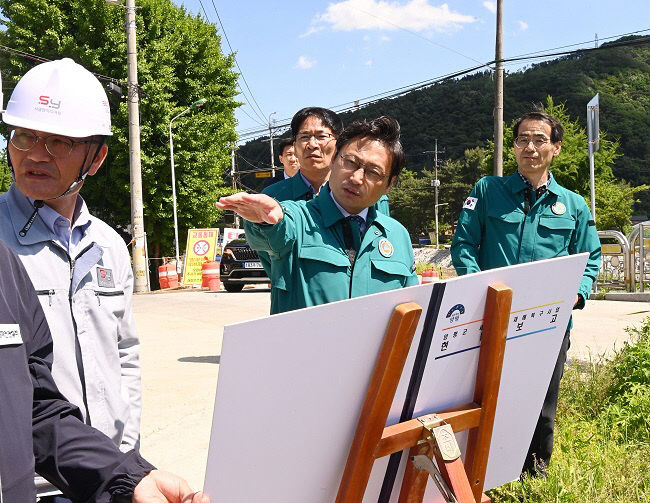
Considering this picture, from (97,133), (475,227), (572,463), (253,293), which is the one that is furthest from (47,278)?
(253,293)

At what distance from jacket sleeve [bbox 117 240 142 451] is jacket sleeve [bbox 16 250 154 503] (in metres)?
0.66

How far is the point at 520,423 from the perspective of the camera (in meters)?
1.81

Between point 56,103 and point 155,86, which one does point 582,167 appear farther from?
point 56,103

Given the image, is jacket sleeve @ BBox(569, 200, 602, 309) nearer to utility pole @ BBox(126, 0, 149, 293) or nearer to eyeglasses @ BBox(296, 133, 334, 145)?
eyeglasses @ BBox(296, 133, 334, 145)

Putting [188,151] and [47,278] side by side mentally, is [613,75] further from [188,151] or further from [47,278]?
[47,278]

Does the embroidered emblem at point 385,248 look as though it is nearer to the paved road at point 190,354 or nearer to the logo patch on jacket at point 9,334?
the logo patch on jacket at point 9,334

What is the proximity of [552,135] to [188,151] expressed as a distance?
78.2 feet

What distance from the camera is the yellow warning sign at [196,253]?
21.3 m

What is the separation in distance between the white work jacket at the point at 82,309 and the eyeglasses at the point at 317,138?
2.17 meters

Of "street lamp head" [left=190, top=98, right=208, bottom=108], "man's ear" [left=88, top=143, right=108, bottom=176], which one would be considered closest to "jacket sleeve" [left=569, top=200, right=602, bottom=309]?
"man's ear" [left=88, top=143, right=108, bottom=176]

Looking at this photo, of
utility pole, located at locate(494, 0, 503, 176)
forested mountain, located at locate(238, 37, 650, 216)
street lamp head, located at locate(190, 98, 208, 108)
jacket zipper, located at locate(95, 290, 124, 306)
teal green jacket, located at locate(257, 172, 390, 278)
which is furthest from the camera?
forested mountain, located at locate(238, 37, 650, 216)

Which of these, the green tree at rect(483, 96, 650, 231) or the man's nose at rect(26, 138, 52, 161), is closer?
the man's nose at rect(26, 138, 52, 161)

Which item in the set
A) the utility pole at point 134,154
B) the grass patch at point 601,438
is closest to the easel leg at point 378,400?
the grass patch at point 601,438

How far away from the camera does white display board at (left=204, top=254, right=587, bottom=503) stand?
1.27 meters
